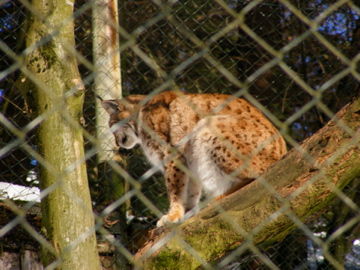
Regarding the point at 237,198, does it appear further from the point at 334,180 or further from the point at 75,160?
the point at 75,160

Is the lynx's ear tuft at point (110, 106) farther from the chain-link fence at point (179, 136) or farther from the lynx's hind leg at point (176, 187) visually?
the lynx's hind leg at point (176, 187)

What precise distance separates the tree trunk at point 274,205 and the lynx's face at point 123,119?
4.23ft

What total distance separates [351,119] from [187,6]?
7.65 ft

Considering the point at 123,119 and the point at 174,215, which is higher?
the point at 123,119

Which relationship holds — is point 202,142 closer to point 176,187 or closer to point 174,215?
point 176,187

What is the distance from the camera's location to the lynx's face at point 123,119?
4.28 metres

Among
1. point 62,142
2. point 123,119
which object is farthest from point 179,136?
point 62,142

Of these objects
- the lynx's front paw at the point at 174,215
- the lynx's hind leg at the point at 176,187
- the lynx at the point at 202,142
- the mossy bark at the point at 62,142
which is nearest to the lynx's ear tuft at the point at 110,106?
the lynx at the point at 202,142

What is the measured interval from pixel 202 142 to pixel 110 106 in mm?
724

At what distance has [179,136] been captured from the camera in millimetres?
4176

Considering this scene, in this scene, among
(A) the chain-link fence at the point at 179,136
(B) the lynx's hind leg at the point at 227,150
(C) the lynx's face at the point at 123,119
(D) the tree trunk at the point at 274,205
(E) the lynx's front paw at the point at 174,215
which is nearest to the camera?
(A) the chain-link fence at the point at 179,136

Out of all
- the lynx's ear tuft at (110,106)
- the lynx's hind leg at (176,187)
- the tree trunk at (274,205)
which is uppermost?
the lynx's ear tuft at (110,106)

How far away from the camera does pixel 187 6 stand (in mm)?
4789

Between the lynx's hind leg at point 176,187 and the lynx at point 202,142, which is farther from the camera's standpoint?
the lynx's hind leg at point 176,187
